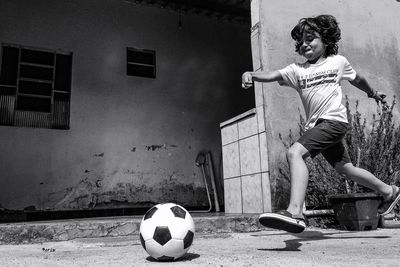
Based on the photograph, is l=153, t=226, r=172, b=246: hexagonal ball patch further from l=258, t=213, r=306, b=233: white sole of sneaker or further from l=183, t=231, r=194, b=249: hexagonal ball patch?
l=258, t=213, r=306, b=233: white sole of sneaker

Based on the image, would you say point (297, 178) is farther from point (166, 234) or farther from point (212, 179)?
point (212, 179)

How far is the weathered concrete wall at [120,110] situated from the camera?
6.11 meters

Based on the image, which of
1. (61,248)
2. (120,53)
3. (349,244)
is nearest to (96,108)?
(120,53)

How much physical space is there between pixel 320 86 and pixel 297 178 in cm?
76

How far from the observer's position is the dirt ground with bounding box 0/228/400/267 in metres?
1.86

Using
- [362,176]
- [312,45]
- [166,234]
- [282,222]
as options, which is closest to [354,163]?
[362,176]

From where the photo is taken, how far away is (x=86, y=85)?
6633mm

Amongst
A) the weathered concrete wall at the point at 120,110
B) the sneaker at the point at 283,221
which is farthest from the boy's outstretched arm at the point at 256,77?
the weathered concrete wall at the point at 120,110

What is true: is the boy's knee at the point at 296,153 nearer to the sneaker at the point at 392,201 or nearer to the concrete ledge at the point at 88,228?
the sneaker at the point at 392,201

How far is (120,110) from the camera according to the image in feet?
22.2

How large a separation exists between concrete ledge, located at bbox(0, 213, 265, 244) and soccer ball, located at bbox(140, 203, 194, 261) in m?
1.31

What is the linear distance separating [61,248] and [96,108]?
13.9ft

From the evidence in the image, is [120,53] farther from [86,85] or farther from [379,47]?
[379,47]

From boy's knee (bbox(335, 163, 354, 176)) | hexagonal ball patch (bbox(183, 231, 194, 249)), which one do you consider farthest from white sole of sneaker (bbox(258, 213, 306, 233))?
boy's knee (bbox(335, 163, 354, 176))
